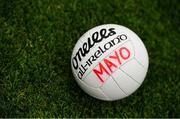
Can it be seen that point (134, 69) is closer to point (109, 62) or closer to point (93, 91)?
point (109, 62)

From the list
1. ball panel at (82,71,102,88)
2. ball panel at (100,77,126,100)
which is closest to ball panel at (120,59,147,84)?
ball panel at (100,77,126,100)

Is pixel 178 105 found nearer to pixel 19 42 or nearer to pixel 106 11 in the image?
pixel 106 11

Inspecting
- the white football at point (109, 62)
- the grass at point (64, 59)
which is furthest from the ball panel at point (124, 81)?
the grass at point (64, 59)

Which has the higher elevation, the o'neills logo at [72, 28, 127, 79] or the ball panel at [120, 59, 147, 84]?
the o'neills logo at [72, 28, 127, 79]

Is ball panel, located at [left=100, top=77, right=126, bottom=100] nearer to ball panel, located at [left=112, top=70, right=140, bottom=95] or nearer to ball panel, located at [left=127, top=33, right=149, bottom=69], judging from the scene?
ball panel, located at [left=112, top=70, right=140, bottom=95]

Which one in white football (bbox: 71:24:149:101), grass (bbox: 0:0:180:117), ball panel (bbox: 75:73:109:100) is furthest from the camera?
grass (bbox: 0:0:180:117)

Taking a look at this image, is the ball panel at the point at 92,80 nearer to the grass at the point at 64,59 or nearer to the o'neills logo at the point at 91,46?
the o'neills logo at the point at 91,46

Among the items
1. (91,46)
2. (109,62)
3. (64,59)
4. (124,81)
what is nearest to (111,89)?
(124,81)
